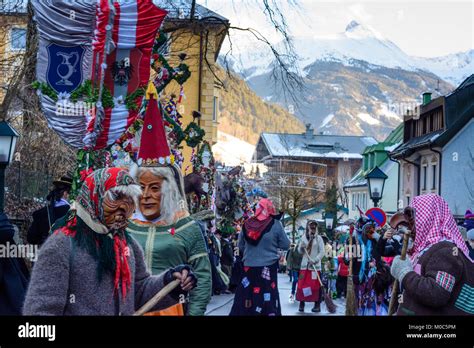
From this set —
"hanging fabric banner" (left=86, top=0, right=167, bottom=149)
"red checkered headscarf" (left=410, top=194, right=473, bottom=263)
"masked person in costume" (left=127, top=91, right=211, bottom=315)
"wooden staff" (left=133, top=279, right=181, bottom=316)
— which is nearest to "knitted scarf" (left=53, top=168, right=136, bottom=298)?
"wooden staff" (left=133, top=279, right=181, bottom=316)

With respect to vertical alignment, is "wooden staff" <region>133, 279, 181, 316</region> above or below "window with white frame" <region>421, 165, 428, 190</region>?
below

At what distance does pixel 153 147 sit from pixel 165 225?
74 centimetres

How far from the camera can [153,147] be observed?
6.73 meters

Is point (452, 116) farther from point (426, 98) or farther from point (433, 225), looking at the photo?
point (433, 225)

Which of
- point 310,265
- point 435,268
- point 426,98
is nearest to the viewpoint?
point 435,268

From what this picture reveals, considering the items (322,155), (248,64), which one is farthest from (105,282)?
(322,155)

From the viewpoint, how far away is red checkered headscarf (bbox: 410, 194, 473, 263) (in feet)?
17.5

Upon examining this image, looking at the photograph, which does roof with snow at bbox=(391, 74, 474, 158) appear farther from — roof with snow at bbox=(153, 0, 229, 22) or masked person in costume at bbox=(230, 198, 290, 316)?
masked person in costume at bbox=(230, 198, 290, 316)

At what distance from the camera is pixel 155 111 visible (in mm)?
7340

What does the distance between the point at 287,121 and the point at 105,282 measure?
24.8 m

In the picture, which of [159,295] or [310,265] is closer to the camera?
[159,295]

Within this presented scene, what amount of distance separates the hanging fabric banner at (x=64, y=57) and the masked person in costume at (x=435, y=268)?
8.51ft

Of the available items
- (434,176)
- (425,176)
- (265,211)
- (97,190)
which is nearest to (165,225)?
(97,190)

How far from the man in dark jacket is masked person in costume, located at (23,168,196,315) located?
104 centimetres
